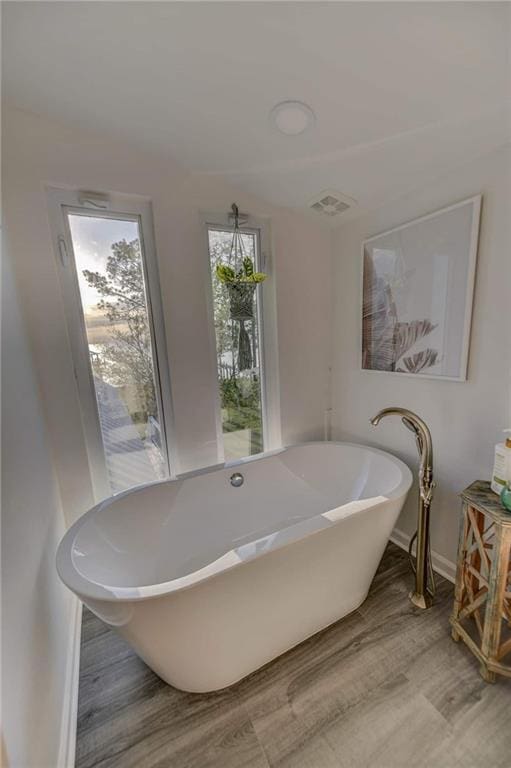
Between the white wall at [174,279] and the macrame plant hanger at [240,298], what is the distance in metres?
0.16

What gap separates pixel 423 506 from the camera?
4.35 feet

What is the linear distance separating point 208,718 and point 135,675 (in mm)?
348

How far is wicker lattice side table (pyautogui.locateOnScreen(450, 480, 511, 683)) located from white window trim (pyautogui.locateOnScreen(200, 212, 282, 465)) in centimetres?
113

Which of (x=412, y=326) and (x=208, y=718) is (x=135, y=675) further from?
(x=412, y=326)

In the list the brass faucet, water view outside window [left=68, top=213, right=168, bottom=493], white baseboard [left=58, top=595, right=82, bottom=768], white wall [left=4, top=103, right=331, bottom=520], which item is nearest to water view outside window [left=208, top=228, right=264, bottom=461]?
white wall [left=4, top=103, right=331, bottom=520]

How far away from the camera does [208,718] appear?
0.97m

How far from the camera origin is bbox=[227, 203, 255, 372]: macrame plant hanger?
1672 mm

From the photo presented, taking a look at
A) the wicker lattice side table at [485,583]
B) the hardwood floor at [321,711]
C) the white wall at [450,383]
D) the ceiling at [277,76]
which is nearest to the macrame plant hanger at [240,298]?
the ceiling at [277,76]

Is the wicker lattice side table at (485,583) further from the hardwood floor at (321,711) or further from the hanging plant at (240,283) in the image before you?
the hanging plant at (240,283)

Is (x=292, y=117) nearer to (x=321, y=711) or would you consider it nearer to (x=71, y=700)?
(x=321, y=711)

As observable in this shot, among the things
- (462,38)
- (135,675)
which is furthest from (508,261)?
(135,675)

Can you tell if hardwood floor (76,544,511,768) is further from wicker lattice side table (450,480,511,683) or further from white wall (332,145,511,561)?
white wall (332,145,511,561)

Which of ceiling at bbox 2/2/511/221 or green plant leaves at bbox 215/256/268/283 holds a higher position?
ceiling at bbox 2/2/511/221

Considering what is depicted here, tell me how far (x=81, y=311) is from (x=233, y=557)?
53.0 inches
